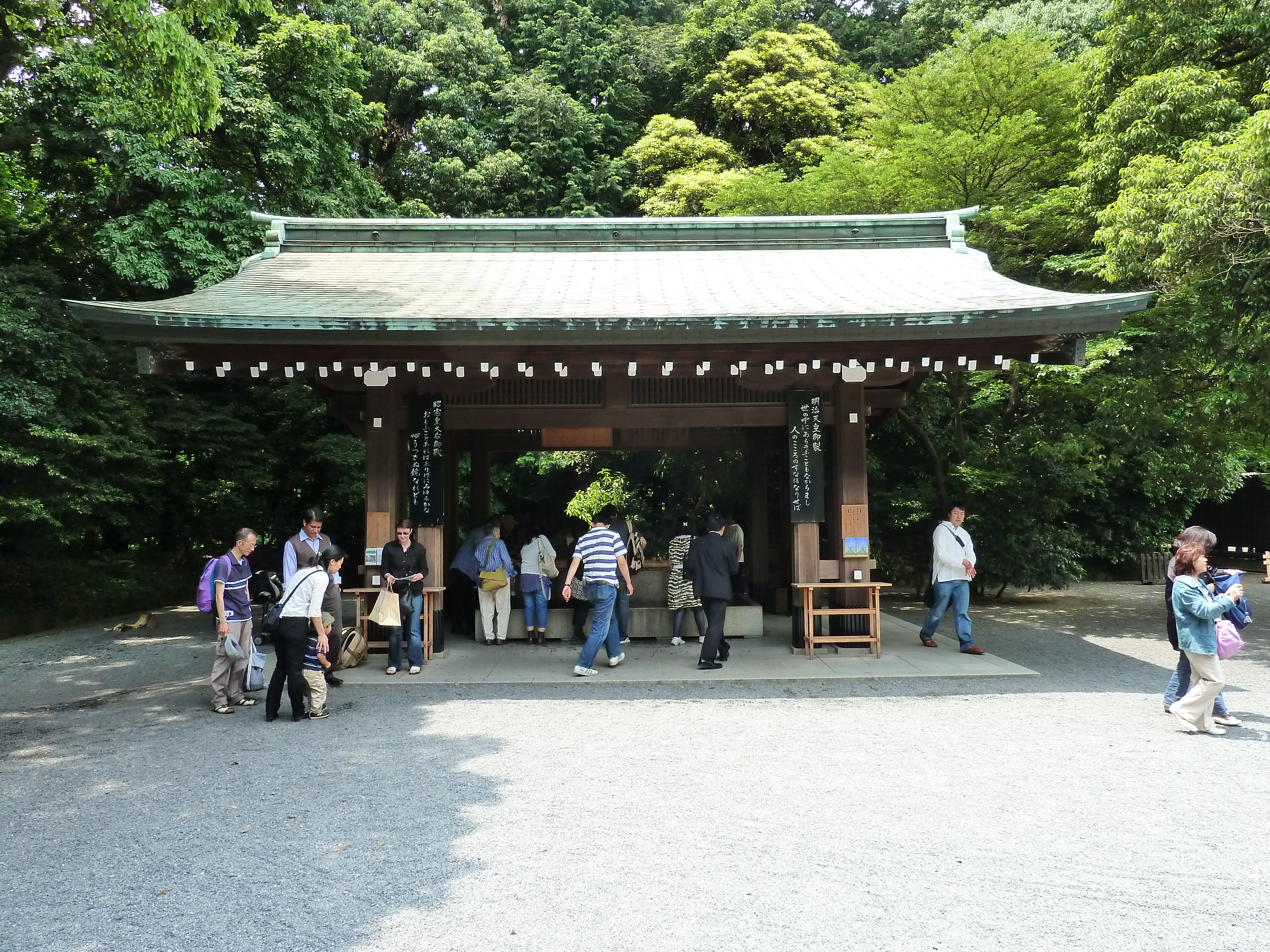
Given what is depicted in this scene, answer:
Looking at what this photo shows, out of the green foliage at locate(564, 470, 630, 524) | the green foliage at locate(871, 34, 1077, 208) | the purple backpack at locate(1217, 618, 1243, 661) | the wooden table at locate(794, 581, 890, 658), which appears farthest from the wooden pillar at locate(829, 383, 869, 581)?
the green foliage at locate(564, 470, 630, 524)

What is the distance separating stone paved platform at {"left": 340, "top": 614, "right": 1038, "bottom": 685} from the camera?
7.88 metres

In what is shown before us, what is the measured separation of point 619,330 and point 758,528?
6.31m

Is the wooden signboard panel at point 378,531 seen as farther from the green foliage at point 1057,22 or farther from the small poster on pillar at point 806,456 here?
the green foliage at point 1057,22

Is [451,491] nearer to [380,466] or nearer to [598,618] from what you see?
[380,466]

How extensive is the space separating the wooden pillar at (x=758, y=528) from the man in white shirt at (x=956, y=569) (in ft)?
13.2

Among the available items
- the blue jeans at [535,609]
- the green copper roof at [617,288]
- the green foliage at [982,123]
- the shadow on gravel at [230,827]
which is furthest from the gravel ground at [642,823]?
the green foliage at [982,123]

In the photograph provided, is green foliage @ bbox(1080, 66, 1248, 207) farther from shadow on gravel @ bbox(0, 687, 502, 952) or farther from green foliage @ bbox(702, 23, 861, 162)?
green foliage @ bbox(702, 23, 861, 162)

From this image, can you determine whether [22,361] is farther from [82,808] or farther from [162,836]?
[162,836]

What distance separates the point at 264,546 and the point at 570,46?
2058 cm

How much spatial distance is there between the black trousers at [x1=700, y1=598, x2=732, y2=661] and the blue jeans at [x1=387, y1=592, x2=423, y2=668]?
2790mm

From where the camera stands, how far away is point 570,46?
92.9 ft

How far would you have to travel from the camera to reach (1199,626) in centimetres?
552

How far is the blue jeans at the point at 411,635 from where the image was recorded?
8141 millimetres

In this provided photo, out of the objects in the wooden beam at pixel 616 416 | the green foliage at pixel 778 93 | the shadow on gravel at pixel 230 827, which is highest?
the green foliage at pixel 778 93
